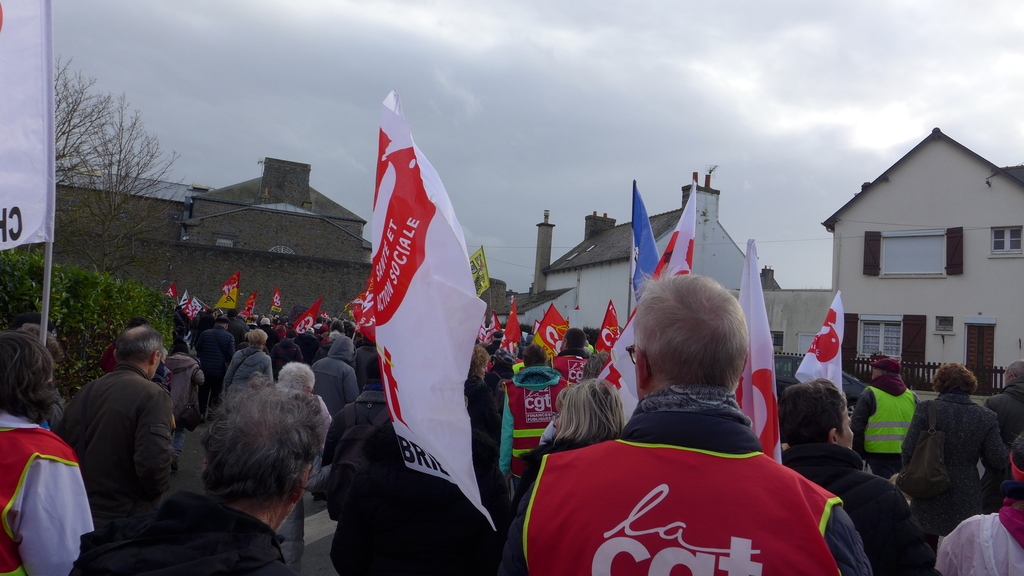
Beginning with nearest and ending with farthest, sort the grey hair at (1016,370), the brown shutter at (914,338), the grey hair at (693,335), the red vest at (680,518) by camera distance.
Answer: the red vest at (680,518), the grey hair at (693,335), the grey hair at (1016,370), the brown shutter at (914,338)

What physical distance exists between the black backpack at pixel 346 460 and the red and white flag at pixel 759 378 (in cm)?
192

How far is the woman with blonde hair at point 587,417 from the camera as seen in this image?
11.0 feet

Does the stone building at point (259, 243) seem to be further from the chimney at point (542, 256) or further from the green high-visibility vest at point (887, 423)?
the green high-visibility vest at point (887, 423)

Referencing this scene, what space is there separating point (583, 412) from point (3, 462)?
2318mm

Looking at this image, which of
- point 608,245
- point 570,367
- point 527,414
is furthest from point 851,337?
point 527,414

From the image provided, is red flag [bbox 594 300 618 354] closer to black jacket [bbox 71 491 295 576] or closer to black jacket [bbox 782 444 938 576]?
black jacket [bbox 782 444 938 576]

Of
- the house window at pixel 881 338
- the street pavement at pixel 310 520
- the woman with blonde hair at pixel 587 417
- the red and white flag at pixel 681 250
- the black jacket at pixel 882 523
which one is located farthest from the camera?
the house window at pixel 881 338

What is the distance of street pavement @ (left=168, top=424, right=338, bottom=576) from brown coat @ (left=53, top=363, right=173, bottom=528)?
770mm

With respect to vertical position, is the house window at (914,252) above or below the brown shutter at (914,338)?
above

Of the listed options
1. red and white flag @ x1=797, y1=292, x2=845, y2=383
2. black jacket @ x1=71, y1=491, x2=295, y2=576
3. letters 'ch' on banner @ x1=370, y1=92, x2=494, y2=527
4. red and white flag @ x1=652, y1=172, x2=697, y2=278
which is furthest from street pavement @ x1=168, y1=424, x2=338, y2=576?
red and white flag @ x1=797, y1=292, x2=845, y2=383

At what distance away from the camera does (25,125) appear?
2949mm

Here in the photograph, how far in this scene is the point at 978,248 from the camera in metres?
23.1

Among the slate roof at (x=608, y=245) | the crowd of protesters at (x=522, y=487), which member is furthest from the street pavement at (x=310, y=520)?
the slate roof at (x=608, y=245)

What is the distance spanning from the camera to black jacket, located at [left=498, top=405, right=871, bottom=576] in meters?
1.57
